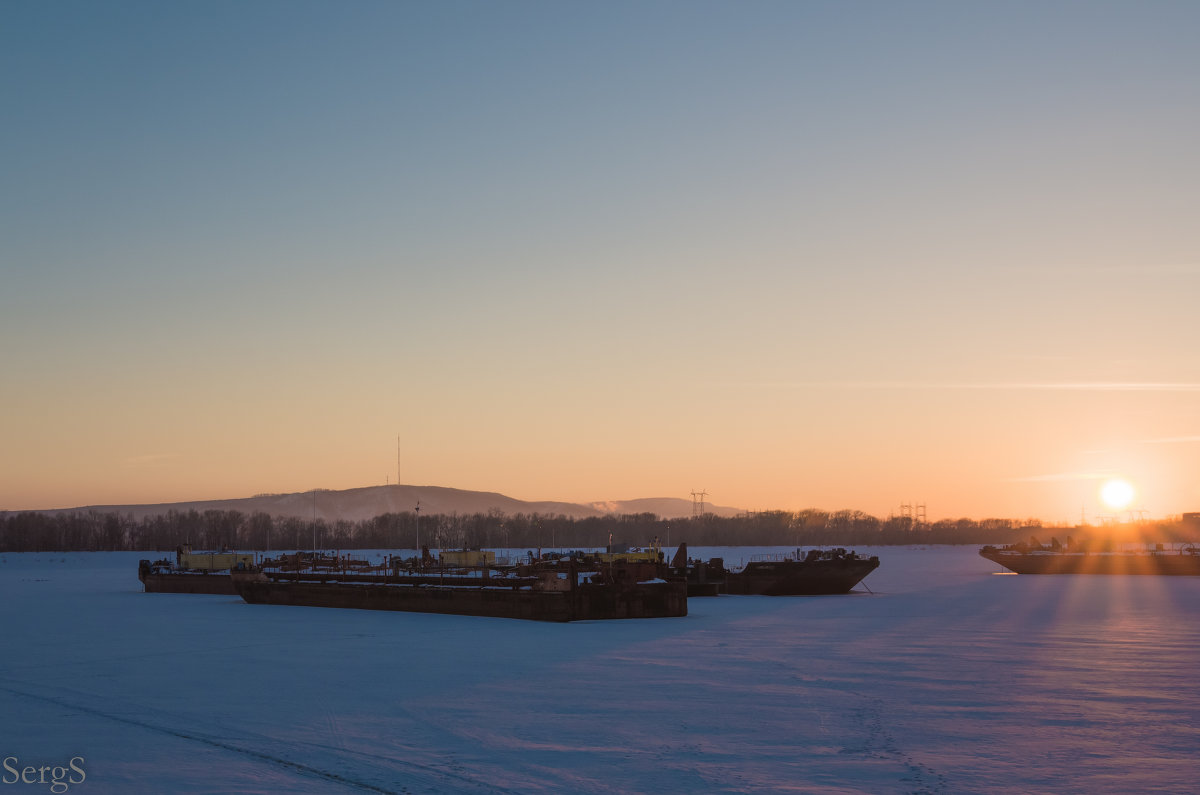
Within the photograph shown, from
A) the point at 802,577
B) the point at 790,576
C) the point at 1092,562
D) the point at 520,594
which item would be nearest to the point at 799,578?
the point at 802,577

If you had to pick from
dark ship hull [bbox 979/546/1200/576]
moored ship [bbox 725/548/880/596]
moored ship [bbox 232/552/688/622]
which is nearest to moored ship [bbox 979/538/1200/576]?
dark ship hull [bbox 979/546/1200/576]

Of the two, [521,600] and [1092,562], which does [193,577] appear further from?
[1092,562]

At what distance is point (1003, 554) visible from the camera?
11656cm

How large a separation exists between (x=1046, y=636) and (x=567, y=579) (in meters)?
18.6

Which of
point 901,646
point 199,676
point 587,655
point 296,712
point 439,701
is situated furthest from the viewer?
point 901,646

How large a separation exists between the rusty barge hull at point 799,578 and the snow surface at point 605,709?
31.0 meters

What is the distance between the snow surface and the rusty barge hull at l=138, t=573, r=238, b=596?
109 ft

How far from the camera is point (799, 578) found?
224 ft

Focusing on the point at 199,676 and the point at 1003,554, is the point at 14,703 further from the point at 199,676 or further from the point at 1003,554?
the point at 1003,554

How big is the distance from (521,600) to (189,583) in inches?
1527

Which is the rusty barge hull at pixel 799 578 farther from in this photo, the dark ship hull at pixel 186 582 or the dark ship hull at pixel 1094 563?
the dark ship hull at pixel 1094 563

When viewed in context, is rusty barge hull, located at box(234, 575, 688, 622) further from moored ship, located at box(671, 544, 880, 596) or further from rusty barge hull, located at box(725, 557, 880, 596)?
rusty barge hull, located at box(725, 557, 880, 596)

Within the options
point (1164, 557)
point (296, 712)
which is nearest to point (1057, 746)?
point (296, 712)

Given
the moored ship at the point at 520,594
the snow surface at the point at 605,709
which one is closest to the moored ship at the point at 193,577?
the moored ship at the point at 520,594
